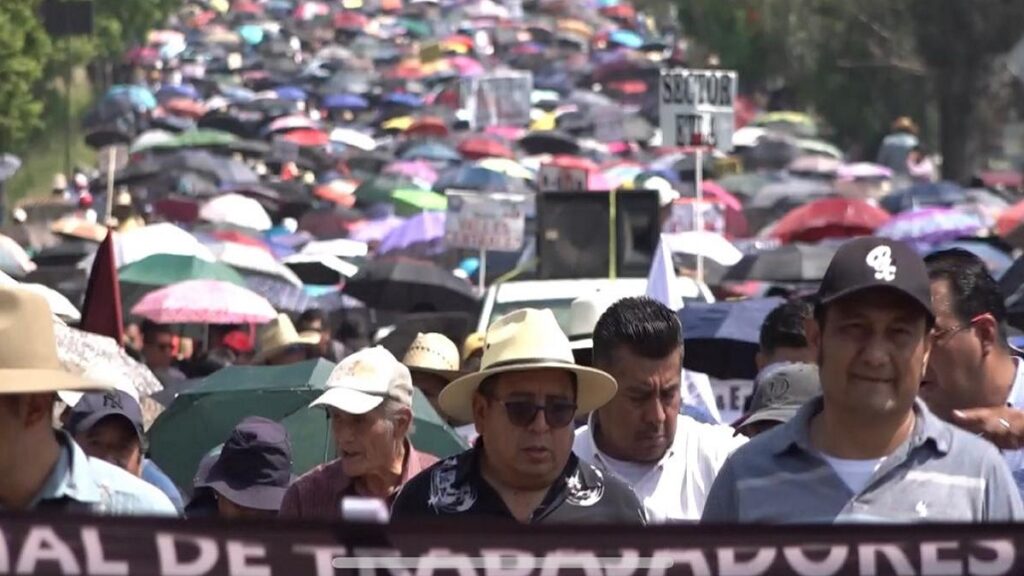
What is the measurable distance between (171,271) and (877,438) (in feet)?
54.2

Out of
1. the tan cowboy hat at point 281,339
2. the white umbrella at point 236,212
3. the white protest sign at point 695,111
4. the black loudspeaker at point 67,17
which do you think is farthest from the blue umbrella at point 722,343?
the black loudspeaker at point 67,17

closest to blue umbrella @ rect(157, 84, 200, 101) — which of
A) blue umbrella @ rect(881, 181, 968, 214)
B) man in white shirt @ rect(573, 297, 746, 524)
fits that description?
blue umbrella @ rect(881, 181, 968, 214)

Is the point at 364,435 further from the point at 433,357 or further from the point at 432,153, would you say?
the point at 432,153

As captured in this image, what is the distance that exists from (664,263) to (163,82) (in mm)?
72699

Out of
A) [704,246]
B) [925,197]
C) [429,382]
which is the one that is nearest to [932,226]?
[704,246]

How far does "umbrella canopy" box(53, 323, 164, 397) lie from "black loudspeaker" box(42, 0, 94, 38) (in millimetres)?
27318

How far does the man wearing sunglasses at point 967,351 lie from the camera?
710 cm

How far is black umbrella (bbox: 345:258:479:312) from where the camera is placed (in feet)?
79.2

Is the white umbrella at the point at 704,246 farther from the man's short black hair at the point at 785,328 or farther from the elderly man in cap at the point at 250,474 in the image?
the elderly man in cap at the point at 250,474

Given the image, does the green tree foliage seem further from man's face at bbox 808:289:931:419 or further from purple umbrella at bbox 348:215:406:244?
man's face at bbox 808:289:931:419

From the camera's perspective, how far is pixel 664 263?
14.0 meters

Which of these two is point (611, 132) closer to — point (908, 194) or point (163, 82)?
point (908, 194)

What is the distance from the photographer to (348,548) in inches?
196

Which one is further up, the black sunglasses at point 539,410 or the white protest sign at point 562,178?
the black sunglasses at point 539,410
